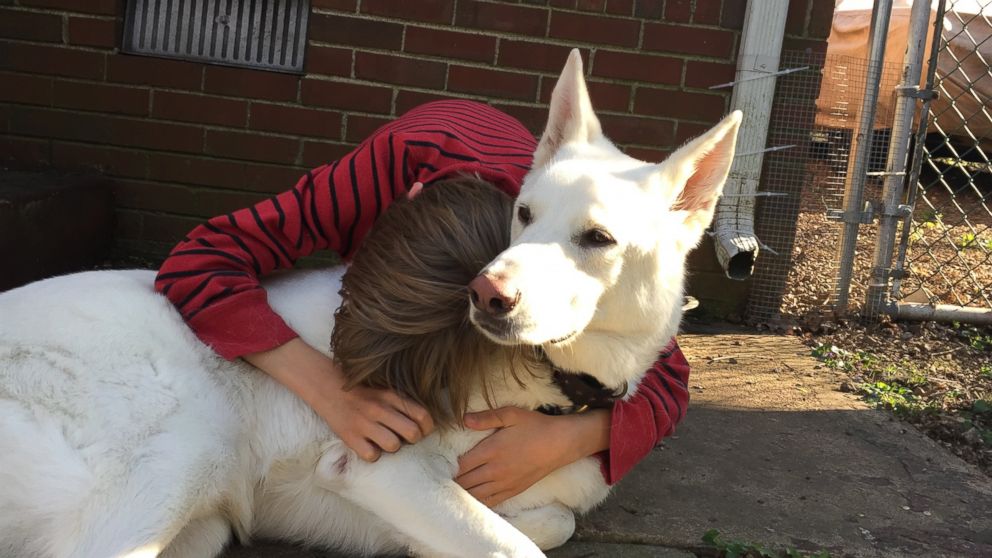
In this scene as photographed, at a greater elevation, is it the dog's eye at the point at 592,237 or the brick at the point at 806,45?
the brick at the point at 806,45

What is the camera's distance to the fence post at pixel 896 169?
15.1 ft

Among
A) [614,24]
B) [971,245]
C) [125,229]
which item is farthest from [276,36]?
[971,245]

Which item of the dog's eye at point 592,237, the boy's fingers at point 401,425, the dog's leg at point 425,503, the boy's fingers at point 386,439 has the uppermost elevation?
the dog's eye at point 592,237

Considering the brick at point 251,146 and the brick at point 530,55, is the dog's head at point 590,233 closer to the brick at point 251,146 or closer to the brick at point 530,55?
the brick at point 530,55

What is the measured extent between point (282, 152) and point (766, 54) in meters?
2.36

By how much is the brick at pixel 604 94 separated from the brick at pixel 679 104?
62 mm

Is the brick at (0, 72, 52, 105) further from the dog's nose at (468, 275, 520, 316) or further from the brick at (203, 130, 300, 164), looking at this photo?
the dog's nose at (468, 275, 520, 316)

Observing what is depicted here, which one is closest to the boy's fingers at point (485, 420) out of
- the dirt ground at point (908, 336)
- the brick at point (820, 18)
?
the dirt ground at point (908, 336)

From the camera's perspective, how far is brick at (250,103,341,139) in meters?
4.47

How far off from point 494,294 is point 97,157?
132 inches

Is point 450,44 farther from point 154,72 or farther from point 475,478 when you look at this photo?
point 475,478

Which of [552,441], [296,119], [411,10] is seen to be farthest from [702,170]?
[296,119]

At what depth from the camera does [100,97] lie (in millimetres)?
4434

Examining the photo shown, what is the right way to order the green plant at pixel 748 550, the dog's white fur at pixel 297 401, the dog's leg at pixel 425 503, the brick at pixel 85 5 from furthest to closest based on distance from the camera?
the brick at pixel 85 5 < the green plant at pixel 748 550 < the dog's leg at pixel 425 503 < the dog's white fur at pixel 297 401
